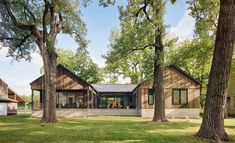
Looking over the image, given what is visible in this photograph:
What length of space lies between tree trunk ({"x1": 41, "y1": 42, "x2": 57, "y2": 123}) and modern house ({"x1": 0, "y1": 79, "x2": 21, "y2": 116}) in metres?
23.3

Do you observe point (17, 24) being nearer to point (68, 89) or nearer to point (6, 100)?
point (68, 89)

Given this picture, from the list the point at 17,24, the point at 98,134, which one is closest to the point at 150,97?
the point at 17,24

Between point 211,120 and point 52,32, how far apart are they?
18971 mm

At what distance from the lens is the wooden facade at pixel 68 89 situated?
4316cm

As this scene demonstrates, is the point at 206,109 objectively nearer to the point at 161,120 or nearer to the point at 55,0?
the point at 161,120

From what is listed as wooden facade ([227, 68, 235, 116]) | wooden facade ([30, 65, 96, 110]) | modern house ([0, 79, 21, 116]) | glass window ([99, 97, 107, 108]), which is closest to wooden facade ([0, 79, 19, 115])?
modern house ([0, 79, 21, 116])

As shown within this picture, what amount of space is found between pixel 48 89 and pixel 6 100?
2527 cm

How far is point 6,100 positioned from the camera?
53406mm

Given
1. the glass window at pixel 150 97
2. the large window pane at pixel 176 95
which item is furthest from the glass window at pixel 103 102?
the large window pane at pixel 176 95

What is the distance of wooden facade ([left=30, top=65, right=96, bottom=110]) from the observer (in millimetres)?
43156

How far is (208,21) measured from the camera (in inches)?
1350

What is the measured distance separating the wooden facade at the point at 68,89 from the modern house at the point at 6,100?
11.0m

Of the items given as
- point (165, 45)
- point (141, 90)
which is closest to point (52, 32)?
point (165, 45)

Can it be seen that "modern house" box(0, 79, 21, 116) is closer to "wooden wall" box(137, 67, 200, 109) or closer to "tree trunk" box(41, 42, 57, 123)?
"wooden wall" box(137, 67, 200, 109)
